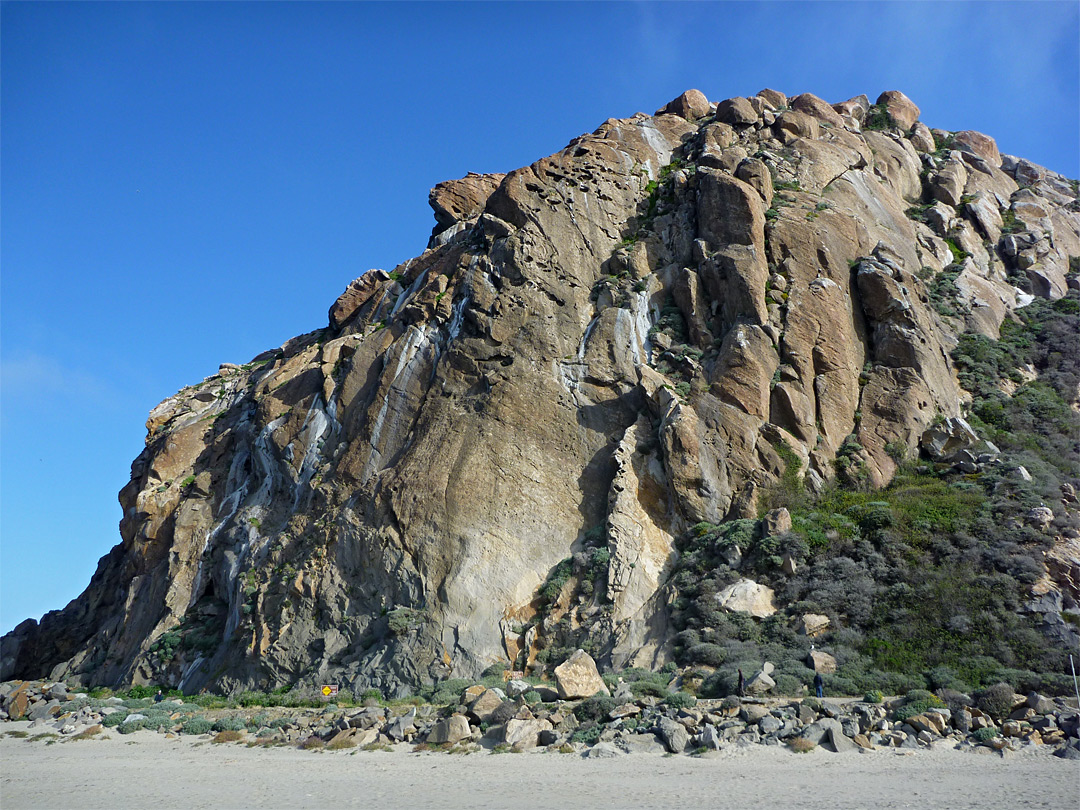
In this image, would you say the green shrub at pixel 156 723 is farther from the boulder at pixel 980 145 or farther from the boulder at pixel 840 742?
the boulder at pixel 980 145

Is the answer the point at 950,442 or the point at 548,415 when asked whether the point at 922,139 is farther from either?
the point at 548,415

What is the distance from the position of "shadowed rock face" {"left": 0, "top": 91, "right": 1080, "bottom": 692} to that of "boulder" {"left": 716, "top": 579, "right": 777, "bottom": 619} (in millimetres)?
2426

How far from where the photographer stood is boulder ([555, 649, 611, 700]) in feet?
64.1

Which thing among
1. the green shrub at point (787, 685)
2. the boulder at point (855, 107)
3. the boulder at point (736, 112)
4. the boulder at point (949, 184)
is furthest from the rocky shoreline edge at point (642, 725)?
the boulder at point (855, 107)

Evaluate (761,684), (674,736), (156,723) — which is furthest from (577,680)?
(156,723)

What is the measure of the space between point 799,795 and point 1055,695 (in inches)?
359

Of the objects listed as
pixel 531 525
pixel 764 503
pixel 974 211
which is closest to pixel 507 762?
pixel 531 525

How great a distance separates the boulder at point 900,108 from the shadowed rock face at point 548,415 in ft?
37.2

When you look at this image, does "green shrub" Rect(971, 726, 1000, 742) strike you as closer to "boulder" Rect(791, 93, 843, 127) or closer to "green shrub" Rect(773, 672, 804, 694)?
"green shrub" Rect(773, 672, 804, 694)

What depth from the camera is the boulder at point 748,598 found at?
23672 millimetres

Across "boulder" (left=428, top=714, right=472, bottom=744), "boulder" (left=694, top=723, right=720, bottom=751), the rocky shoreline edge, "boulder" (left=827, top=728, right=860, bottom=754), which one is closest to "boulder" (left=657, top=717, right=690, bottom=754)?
the rocky shoreline edge

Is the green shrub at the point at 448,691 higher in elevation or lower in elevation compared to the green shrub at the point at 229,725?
higher

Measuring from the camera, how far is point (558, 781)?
14.7 meters

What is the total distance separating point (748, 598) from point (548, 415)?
33.6ft
